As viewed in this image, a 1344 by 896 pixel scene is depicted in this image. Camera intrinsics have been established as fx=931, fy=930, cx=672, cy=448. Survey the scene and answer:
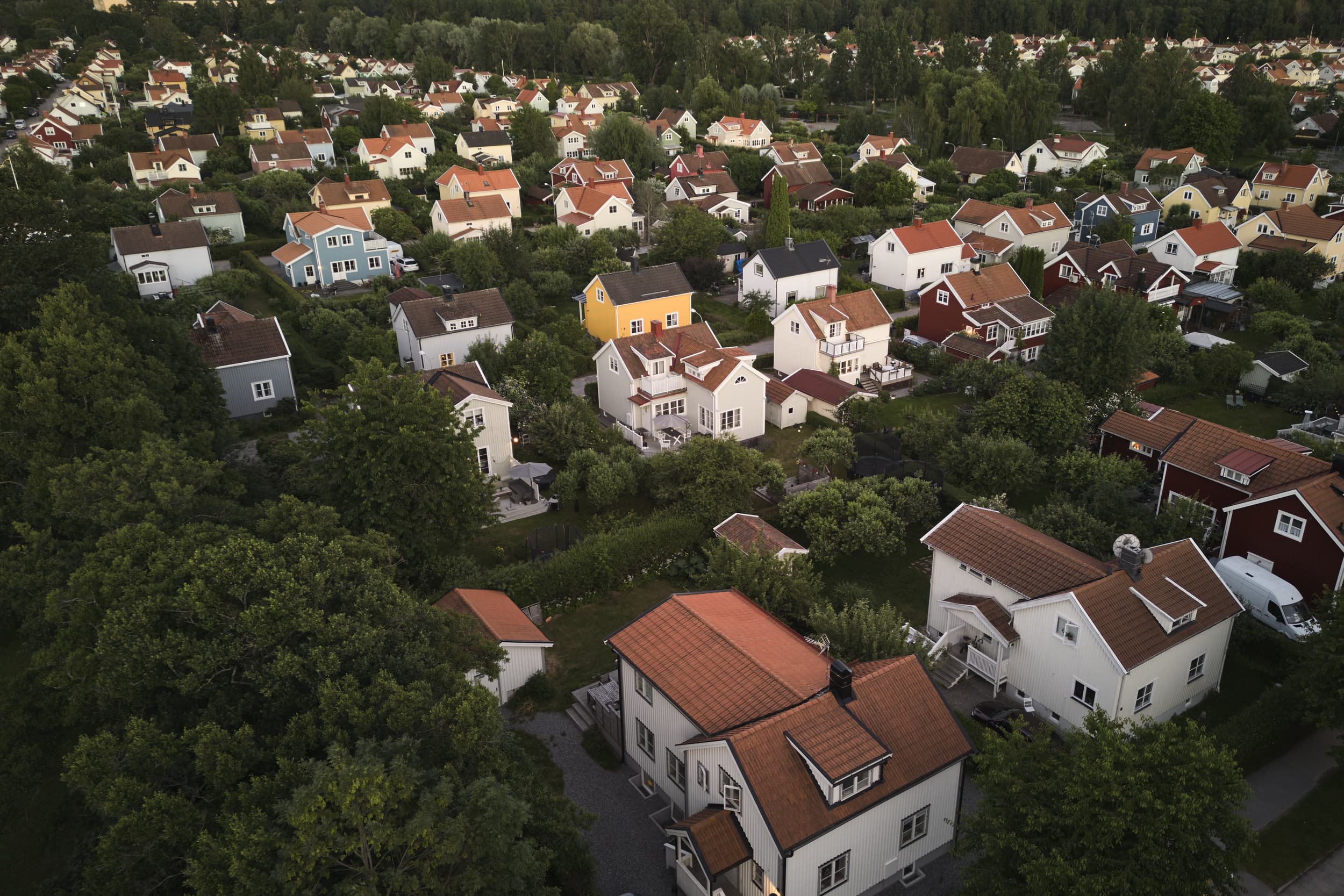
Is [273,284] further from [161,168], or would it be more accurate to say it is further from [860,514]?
[860,514]

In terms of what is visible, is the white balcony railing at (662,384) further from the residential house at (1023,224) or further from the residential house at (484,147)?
the residential house at (484,147)

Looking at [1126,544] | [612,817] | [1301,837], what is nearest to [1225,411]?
[1126,544]

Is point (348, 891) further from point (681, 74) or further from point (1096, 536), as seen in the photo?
point (681, 74)

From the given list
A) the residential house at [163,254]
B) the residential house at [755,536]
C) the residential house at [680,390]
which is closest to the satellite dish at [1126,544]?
the residential house at [755,536]

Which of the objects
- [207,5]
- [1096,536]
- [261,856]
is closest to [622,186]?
[1096,536]

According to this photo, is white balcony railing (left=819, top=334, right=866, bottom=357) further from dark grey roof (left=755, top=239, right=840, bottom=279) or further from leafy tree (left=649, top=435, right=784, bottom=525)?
leafy tree (left=649, top=435, right=784, bottom=525)
